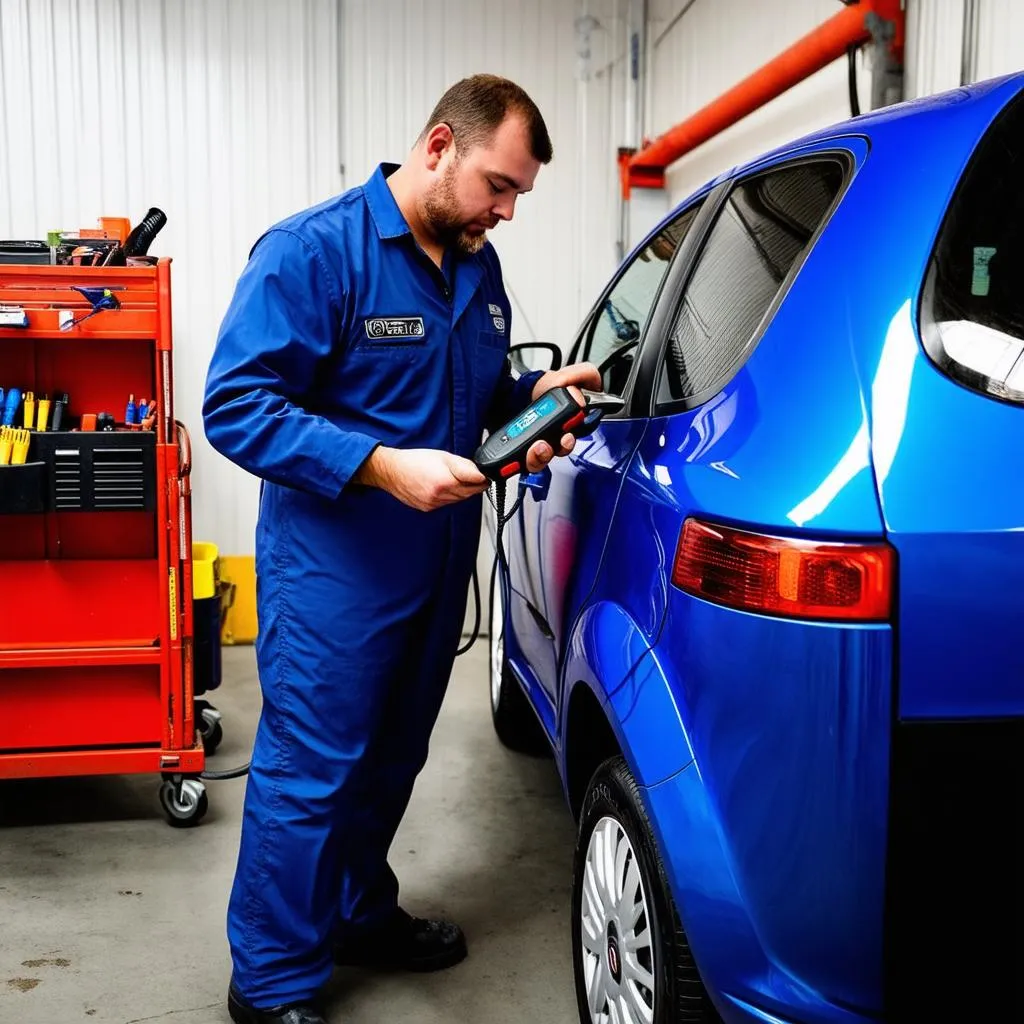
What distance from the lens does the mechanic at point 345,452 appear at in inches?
67.9

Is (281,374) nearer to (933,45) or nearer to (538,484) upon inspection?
(538,484)

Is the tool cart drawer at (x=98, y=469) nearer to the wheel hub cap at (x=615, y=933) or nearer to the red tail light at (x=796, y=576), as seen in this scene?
the wheel hub cap at (x=615, y=933)

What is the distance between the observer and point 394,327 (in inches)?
71.4

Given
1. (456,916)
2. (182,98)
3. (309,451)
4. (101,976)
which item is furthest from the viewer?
(182,98)

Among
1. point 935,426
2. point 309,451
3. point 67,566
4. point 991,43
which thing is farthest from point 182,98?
point 935,426

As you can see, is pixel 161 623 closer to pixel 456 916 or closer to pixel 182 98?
pixel 456 916

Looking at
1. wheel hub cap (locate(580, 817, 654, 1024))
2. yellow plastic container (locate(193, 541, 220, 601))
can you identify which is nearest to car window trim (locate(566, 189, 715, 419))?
wheel hub cap (locate(580, 817, 654, 1024))

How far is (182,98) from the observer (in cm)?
492

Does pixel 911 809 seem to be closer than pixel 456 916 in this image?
Yes

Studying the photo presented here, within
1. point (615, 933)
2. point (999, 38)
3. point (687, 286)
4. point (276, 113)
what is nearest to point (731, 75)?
point (999, 38)

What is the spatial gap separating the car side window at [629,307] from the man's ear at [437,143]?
0.47 metres

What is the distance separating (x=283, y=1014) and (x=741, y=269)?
1.50m

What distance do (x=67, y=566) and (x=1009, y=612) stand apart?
2602 millimetres

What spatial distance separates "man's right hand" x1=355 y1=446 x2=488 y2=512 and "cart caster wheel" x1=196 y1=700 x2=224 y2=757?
6.92 feet
